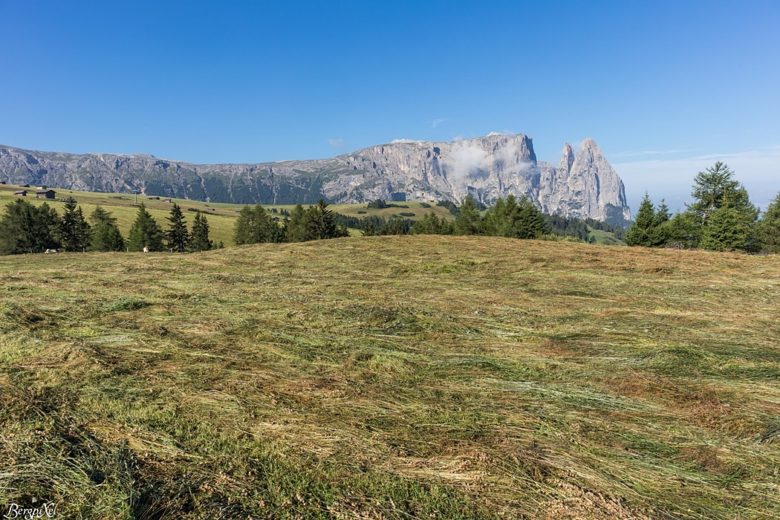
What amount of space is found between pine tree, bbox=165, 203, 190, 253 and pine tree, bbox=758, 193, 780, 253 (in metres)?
94.0

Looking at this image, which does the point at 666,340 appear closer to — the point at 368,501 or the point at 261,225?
the point at 368,501

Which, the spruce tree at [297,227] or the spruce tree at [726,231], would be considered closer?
the spruce tree at [726,231]

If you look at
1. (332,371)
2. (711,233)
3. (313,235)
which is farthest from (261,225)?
(332,371)

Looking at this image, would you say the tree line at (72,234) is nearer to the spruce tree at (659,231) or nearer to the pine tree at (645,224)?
the pine tree at (645,224)

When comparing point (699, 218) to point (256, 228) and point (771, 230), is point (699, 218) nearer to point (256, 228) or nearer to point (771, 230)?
point (771, 230)

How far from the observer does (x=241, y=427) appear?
15.3 feet

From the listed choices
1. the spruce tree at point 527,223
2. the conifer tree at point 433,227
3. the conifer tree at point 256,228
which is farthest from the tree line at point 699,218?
the conifer tree at point 256,228

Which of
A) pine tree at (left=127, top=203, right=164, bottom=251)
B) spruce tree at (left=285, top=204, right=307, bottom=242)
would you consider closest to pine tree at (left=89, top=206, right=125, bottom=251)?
pine tree at (left=127, top=203, right=164, bottom=251)

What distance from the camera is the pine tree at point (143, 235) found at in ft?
234

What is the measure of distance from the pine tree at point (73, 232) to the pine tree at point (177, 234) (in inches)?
538

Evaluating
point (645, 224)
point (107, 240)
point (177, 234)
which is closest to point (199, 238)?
point (177, 234)

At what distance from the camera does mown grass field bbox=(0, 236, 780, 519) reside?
11.8ft

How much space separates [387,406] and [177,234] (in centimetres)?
8235

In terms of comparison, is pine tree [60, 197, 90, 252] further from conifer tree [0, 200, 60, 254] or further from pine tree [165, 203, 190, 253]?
pine tree [165, 203, 190, 253]
